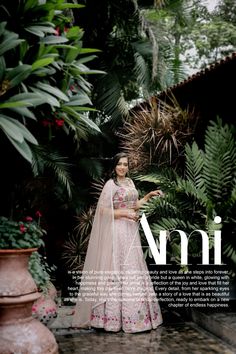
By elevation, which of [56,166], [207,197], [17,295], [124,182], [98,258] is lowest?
[17,295]

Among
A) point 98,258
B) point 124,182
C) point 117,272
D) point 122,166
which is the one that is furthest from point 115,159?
point 117,272

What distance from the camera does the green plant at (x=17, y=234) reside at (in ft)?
12.5

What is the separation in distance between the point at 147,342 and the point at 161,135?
9.22 feet

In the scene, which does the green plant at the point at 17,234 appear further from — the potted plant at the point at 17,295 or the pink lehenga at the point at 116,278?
the pink lehenga at the point at 116,278

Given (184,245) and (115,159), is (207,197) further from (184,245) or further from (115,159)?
(115,159)

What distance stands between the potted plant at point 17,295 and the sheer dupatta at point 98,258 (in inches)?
52.7

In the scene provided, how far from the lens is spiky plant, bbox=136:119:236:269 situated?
5.06 meters

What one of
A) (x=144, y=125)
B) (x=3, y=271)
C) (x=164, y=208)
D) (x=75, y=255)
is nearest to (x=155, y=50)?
(x=144, y=125)

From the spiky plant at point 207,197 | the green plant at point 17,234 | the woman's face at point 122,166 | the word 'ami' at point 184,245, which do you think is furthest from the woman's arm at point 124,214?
the green plant at point 17,234

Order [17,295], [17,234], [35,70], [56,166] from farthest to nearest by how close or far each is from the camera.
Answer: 1. [56,166]
2. [17,234]
3. [17,295]
4. [35,70]

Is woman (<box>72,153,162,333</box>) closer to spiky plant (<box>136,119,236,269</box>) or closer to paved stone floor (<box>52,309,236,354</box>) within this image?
paved stone floor (<box>52,309,236,354</box>)

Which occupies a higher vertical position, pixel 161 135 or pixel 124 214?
pixel 161 135

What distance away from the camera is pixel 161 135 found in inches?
251

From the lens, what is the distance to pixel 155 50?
6938 millimetres
